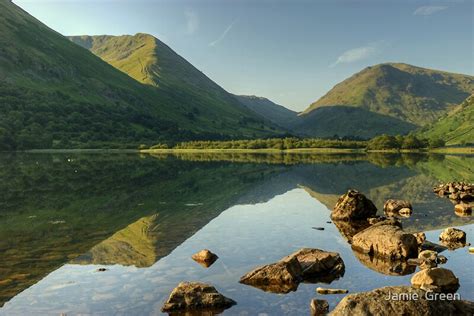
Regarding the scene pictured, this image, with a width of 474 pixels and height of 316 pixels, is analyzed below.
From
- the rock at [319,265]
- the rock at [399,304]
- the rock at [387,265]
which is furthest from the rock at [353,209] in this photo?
the rock at [399,304]

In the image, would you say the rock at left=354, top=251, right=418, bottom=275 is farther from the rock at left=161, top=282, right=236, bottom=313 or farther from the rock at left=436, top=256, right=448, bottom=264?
the rock at left=161, top=282, right=236, bottom=313

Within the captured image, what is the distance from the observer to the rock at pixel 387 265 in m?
27.1

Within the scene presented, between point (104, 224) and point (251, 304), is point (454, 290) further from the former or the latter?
point (104, 224)

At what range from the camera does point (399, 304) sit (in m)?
16.4

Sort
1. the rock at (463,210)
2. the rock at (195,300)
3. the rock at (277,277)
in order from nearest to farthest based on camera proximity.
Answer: the rock at (195,300), the rock at (277,277), the rock at (463,210)

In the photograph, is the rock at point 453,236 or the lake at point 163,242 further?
the rock at point 453,236

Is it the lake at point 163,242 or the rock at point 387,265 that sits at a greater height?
the rock at point 387,265

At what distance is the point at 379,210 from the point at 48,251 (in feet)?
131

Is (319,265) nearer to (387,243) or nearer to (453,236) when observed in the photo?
(387,243)

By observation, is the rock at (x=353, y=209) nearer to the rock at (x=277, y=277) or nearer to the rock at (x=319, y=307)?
the rock at (x=277, y=277)

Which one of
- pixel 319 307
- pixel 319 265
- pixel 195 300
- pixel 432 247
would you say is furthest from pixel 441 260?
pixel 195 300

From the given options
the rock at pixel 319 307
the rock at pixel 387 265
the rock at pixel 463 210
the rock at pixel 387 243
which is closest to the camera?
the rock at pixel 319 307

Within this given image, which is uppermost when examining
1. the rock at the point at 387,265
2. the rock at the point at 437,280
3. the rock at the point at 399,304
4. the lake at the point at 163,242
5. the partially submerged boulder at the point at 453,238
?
the rock at the point at 399,304

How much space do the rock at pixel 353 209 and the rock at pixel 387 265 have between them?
16423mm
